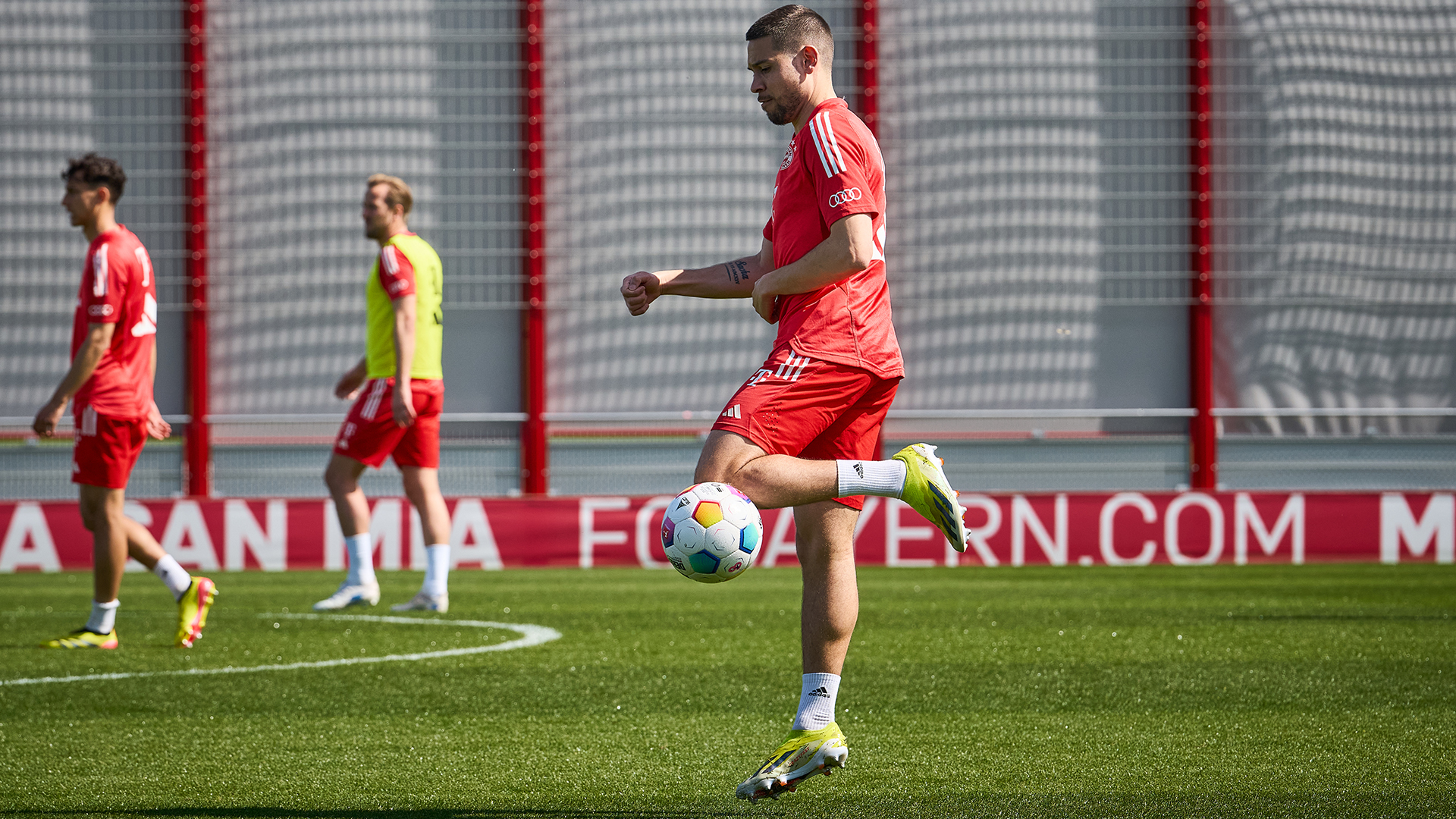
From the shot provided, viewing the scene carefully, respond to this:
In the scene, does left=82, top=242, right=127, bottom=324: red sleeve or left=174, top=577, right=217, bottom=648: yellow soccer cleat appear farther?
left=174, top=577, right=217, bottom=648: yellow soccer cleat

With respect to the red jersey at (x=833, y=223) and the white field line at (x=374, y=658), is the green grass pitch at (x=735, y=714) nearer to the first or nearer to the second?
the white field line at (x=374, y=658)

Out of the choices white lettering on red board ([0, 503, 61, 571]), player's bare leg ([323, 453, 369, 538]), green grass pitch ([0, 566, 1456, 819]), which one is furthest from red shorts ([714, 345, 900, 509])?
white lettering on red board ([0, 503, 61, 571])

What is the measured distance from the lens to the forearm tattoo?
405cm

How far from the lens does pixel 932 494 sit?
373cm

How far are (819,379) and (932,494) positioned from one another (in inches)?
16.6

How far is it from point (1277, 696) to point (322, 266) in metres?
10.9

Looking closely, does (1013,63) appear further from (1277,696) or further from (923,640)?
(1277,696)

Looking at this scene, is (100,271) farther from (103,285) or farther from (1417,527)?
(1417,527)

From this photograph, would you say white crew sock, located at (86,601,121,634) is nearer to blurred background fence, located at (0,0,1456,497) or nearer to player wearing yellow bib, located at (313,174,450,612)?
player wearing yellow bib, located at (313,174,450,612)

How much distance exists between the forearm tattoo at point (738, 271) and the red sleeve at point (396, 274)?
389 cm

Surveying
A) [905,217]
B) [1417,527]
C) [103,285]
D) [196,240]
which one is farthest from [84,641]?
[1417,527]

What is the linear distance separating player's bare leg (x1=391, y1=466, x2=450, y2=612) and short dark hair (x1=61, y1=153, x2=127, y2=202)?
210 centimetres

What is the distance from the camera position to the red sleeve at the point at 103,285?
6.23 meters

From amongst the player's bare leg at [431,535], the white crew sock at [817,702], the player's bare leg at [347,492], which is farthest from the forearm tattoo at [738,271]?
the player's bare leg at [347,492]
